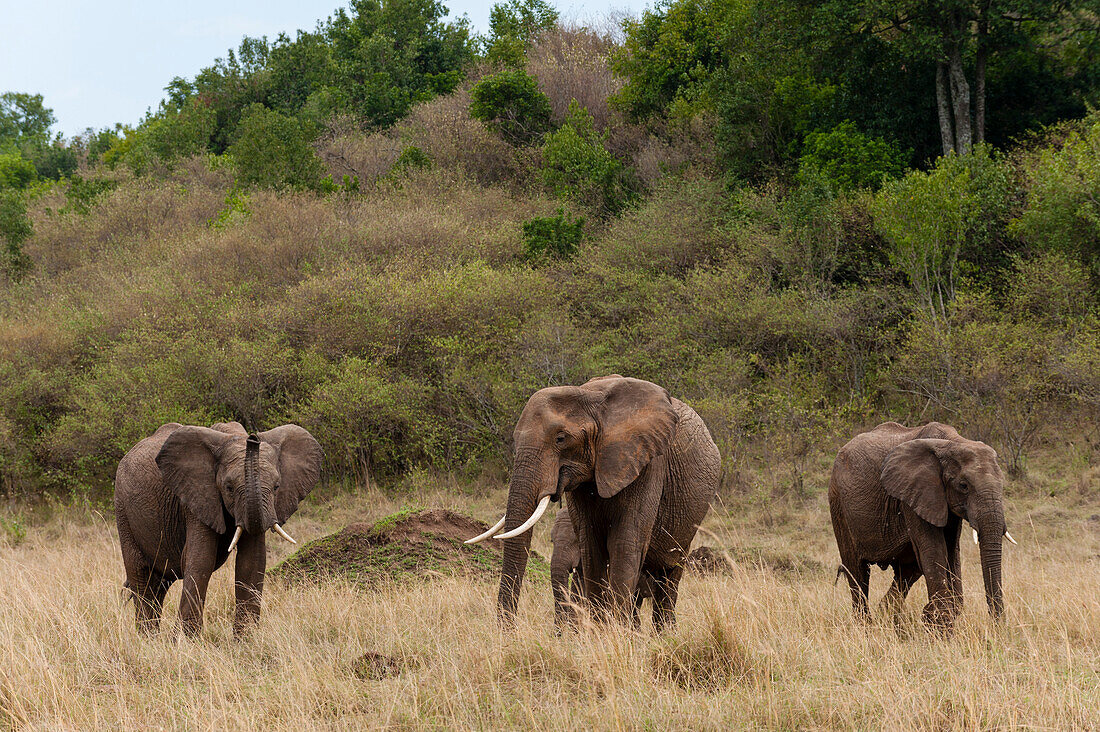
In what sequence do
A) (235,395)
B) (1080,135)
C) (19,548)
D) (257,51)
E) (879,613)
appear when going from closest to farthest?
1. (879,613)
2. (19,548)
3. (235,395)
4. (1080,135)
5. (257,51)

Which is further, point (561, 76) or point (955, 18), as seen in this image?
point (561, 76)

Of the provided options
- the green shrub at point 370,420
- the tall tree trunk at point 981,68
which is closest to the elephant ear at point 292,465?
the green shrub at point 370,420

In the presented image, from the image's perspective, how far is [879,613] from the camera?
8.25m

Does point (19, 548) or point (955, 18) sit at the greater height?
point (955, 18)

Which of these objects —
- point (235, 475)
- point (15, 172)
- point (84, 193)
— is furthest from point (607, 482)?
→ point (15, 172)

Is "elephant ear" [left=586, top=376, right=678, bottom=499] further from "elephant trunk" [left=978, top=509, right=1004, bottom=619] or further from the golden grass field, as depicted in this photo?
"elephant trunk" [left=978, top=509, right=1004, bottom=619]

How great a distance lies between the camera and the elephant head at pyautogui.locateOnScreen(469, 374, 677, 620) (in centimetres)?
603

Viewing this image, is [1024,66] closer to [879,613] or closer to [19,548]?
[879,613]

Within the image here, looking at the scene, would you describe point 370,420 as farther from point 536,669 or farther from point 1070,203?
point 536,669

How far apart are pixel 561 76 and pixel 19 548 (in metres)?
29.4

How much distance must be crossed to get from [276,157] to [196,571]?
87.9 ft

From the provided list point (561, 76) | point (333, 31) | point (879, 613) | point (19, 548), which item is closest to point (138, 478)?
point (879, 613)

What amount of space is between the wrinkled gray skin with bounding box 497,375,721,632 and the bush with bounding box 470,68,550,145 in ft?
102

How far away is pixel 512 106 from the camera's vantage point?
37.1 m
